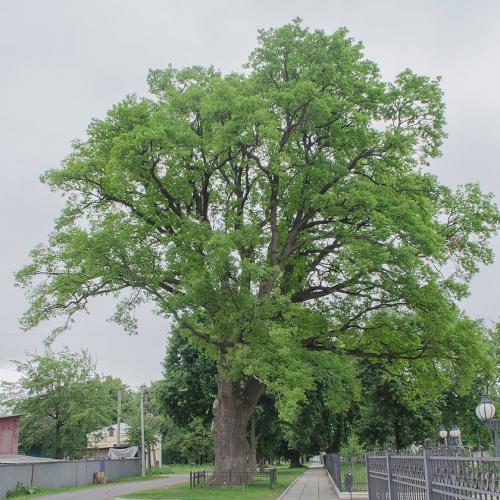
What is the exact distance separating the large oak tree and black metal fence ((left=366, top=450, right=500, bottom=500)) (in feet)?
25.7

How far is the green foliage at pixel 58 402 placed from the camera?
53.8m

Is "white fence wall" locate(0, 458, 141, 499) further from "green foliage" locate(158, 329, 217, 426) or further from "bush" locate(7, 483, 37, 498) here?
"green foliage" locate(158, 329, 217, 426)

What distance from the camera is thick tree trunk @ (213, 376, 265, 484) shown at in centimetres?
2316

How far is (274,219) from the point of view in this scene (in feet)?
75.4

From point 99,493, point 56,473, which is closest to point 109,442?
point 56,473

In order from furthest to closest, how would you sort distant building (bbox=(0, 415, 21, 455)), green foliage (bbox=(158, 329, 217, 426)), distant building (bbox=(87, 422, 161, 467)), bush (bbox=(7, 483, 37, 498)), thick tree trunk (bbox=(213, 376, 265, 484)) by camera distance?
distant building (bbox=(87, 422, 161, 467)) → distant building (bbox=(0, 415, 21, 455)) → green foliage (bbox=(158, 329, 217, 426)) → bush (bbox=(7, 483, 37, 498)) → thick tree trunk (bbox=(213, 376, 265, 484))

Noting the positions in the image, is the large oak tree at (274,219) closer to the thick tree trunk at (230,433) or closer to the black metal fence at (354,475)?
the thick tree trunk at (230,433)

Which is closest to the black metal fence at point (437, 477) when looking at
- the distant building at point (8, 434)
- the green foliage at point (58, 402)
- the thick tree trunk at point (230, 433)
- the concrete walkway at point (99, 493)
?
the thick tree trunk at point (230, 433)

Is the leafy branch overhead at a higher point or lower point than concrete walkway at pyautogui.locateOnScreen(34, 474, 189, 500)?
higher

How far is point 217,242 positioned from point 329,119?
21.1 ft

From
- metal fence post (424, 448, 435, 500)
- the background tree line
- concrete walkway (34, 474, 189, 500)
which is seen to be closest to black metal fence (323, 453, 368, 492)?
the background tree line

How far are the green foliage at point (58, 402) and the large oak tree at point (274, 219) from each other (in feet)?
110

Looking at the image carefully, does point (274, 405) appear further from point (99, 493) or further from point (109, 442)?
point (109, 442)

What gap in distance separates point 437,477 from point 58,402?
52286 millimetres
